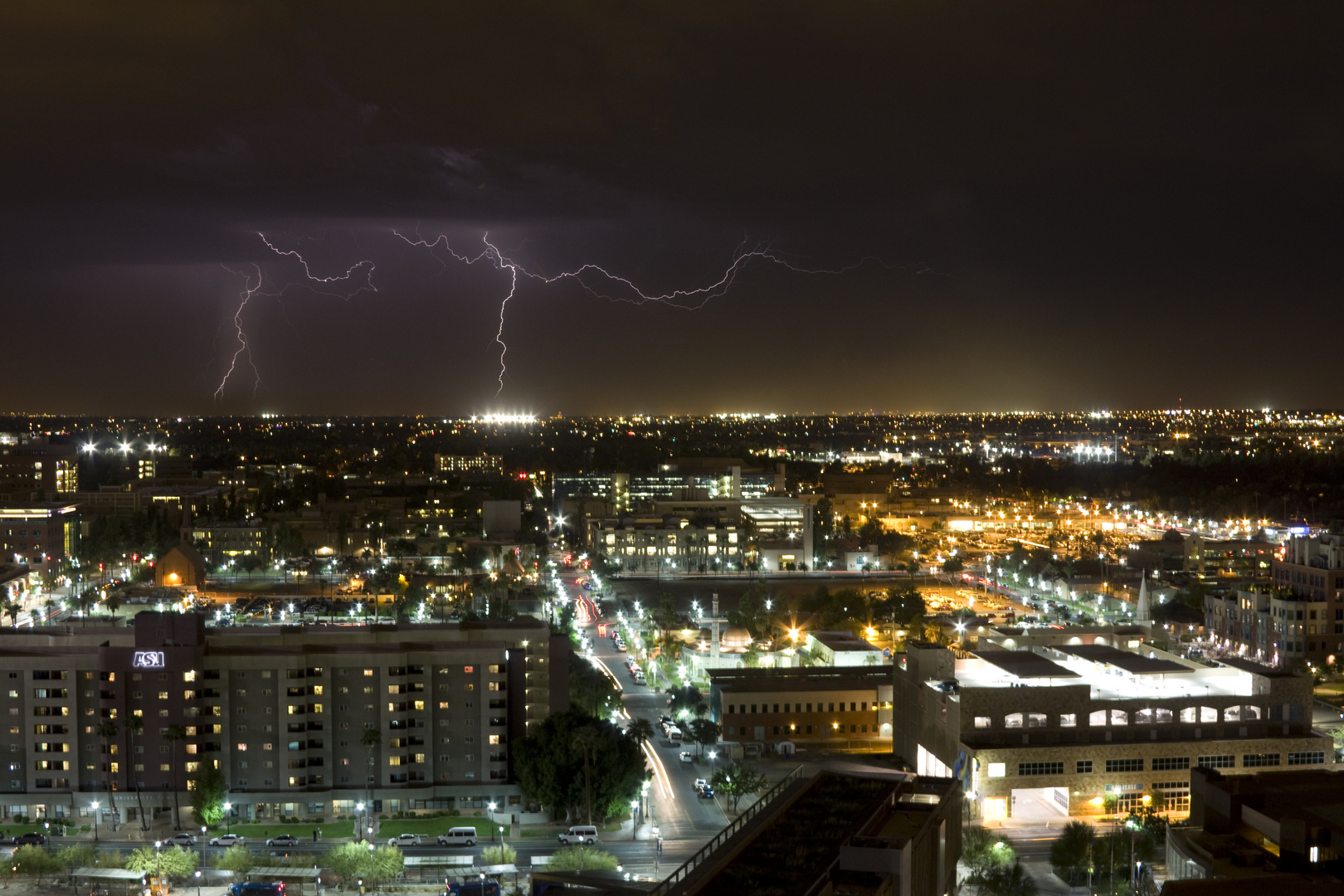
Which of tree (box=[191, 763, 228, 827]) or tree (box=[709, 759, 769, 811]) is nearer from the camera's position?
tree (box=[191, 763, 228, 827])

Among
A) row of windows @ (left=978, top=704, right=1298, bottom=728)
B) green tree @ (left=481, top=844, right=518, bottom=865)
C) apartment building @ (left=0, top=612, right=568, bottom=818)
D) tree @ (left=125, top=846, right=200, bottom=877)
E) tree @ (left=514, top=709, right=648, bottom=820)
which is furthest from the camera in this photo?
row of windows @ (left=978, top=704, right=1298, bottom=728)

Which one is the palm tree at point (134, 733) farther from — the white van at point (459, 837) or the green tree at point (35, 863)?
the white van at point (459, 837)

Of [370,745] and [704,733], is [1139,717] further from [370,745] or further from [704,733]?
[370,745]

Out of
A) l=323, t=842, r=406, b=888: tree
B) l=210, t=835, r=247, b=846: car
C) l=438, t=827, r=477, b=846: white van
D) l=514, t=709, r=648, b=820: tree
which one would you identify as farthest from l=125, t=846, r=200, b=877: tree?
l=514, t=709, r=648, b=820: tree

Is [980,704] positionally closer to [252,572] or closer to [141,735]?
[141,735]

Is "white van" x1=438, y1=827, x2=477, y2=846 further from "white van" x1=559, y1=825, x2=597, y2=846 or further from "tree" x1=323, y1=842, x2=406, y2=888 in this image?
"tree" x1=323, y1=842, x2=406, y2=888

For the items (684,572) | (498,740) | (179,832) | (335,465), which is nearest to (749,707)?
(498,740)

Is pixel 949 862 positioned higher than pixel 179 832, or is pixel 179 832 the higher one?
pixel 949 862

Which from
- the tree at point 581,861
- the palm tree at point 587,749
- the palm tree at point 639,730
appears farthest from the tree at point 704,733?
the tree at point 581,861
